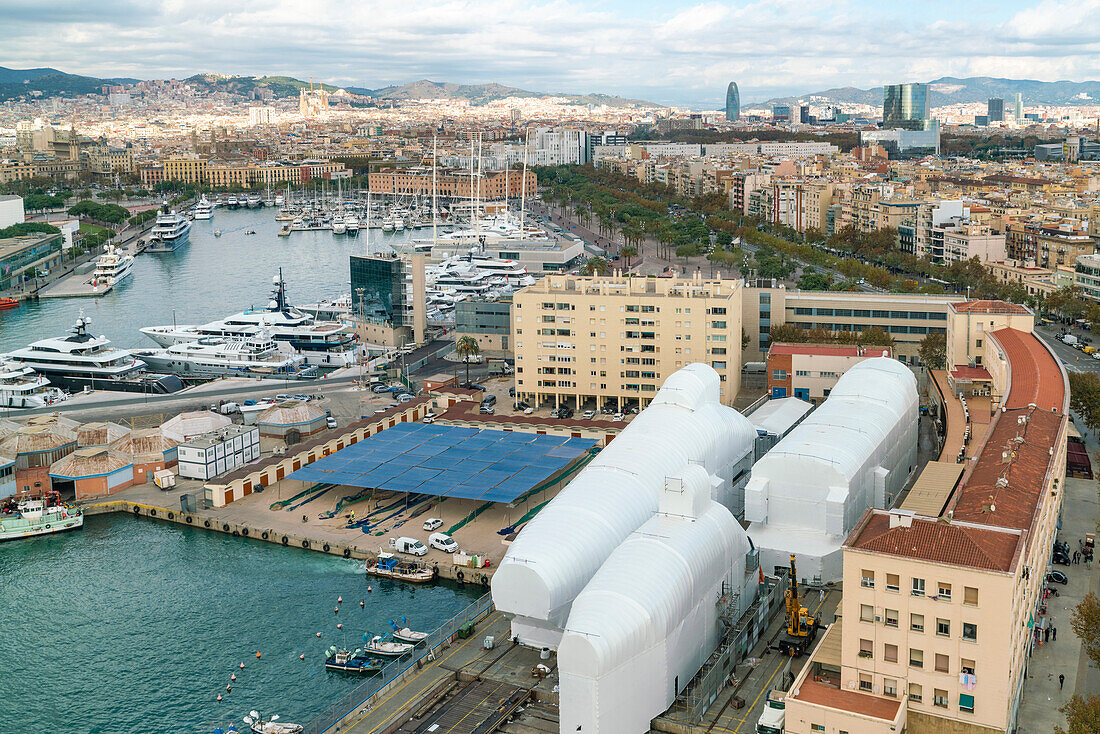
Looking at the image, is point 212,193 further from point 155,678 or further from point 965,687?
point 965,687

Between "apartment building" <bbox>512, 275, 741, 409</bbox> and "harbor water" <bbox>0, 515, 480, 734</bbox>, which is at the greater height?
"apartment building" <bbox>512, 275, 741, 409</bbox>

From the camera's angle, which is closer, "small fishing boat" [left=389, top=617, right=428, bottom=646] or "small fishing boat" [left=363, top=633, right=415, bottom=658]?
"small fishing boat" [left=363, top=633, right=415, bottom=658]

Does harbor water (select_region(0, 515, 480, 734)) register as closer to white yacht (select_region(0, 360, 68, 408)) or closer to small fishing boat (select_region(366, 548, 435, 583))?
small fishing boat (select_region(366, 548, 435, 583))

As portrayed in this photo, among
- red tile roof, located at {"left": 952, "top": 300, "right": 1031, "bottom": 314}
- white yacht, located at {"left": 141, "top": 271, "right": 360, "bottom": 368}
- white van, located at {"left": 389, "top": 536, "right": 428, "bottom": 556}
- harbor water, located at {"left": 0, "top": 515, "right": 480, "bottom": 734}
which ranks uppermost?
red tile roof, located at {"left": 952, "top": 300, "right": 1031, "bottom": 314}

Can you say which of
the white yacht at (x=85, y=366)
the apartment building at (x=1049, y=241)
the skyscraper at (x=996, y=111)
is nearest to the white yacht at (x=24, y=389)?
the white yacht at (x=85, y=366)

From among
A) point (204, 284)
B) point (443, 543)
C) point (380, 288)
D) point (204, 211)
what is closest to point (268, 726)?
point (443, 543)

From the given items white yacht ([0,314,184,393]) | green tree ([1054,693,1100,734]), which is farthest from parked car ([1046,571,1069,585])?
white yacht ([0,314,184,393])

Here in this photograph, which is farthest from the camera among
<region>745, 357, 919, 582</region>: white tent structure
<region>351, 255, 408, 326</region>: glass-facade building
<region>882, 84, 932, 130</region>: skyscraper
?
<region>882, 84, 932, 130</region>: skyscraper
